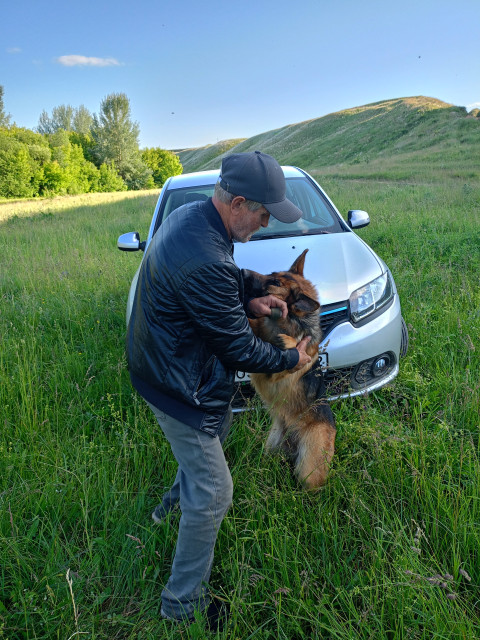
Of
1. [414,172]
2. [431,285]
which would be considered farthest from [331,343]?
[414,172]

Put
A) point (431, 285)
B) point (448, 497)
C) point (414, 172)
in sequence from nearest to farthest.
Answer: point (448, 497) < point (431, 285) < point (414, 172)

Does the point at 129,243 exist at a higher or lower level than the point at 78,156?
lower

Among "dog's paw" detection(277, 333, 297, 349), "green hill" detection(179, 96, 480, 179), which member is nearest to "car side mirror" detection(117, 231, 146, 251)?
"dog's paw" detection(277, 333, 297, 349)

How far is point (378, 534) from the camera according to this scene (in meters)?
1.80

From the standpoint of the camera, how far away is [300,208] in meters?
4.30

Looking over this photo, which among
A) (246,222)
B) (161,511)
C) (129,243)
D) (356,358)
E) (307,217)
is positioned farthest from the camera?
(307,217)

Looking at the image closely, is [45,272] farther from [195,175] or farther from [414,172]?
[414,172]

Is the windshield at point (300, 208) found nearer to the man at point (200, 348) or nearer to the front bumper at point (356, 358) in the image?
the front bumper at point (356, 358)

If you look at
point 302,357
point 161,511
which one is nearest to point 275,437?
point 302,357

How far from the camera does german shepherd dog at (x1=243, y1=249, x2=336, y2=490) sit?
2086 mm

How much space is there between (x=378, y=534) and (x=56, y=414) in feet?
7.10

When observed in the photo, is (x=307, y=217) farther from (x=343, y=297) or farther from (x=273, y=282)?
(x=273, y=282)

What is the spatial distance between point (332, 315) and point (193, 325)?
4.74ft

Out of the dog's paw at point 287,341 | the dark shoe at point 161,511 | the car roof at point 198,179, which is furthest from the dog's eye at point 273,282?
the car roof at point 198,179
